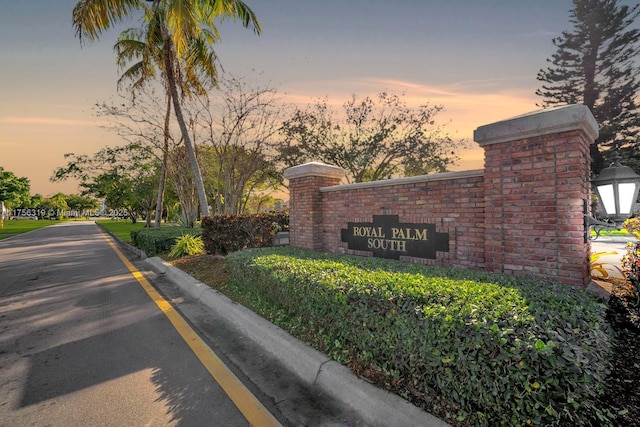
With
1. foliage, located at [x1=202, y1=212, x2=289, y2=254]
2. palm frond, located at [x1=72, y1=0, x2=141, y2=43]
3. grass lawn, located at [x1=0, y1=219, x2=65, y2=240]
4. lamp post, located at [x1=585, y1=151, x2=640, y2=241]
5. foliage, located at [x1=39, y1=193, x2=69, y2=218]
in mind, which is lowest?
grass lawn, located at [x1=0, y1=219, x2=65, y2=240]

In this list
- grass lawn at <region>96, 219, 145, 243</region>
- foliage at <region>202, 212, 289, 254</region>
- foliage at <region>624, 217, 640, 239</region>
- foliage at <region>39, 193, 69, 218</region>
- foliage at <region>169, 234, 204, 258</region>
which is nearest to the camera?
foliage at <region>624, 217, 640, 239</region>

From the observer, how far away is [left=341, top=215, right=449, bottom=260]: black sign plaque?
16.9ft

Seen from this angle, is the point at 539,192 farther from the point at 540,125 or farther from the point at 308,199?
the point at 308,199

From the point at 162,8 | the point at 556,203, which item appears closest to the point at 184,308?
the point at 556,203

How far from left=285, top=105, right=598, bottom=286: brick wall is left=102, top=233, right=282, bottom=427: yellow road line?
342 cm

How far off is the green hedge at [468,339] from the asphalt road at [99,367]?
1.26m

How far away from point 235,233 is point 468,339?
7902mm

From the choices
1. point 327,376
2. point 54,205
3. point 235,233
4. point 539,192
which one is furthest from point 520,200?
point 54,205

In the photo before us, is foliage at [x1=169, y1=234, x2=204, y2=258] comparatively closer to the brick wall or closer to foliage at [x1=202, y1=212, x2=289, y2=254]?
foliage at [x1=202, y1=212, x2=289, y2=254]

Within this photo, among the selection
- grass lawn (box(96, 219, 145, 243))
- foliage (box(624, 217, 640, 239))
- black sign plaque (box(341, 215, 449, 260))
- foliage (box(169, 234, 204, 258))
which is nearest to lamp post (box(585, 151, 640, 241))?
black sign plaque (box(341, 215, 449, 260))

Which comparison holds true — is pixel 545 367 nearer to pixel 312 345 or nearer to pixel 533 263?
pixel 312 345

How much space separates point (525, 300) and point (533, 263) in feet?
4.99

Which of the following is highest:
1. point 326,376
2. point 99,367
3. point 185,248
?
point 185,248

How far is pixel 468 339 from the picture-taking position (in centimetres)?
220
